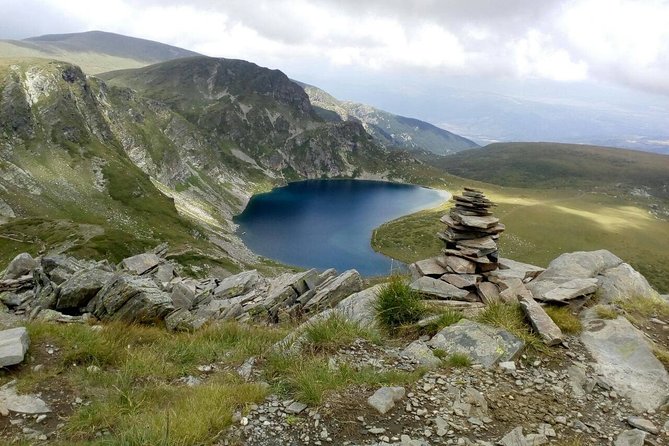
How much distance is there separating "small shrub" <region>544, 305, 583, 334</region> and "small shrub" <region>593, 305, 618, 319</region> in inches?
27.0

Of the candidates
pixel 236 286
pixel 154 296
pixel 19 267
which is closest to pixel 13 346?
pixel 154 296

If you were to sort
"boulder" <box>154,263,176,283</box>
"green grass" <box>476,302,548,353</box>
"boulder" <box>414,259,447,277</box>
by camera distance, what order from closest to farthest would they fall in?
"green grass" <box>476,302,548,353</box> < "boulder" <box>414,259,447,277</box> < "boulder" <box>154,263,176,283</box>

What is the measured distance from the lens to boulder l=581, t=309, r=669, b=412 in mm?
9266

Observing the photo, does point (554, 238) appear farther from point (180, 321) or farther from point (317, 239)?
point (180, 321)

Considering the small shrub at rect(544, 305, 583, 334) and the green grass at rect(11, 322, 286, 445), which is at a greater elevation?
the small shrub at rect(544, 305, 583, 334)

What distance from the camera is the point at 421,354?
10336 mm

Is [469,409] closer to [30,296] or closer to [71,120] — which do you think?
[30,296]

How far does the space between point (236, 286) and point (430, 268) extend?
16.1 metres

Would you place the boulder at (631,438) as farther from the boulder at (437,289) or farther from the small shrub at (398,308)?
the boulder at (437,289)

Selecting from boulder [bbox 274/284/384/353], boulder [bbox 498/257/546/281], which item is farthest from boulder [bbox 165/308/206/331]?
boulder [bbox 498/257/546/281]

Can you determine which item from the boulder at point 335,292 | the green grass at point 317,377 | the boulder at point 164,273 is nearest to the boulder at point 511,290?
the green grass at point 317,377

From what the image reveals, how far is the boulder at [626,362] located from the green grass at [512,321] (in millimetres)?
1543

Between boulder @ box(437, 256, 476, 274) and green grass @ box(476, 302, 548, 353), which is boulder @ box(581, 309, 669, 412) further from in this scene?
boulder @ box(437, 256, 476, 274)

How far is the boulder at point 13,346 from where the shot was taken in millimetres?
9656
